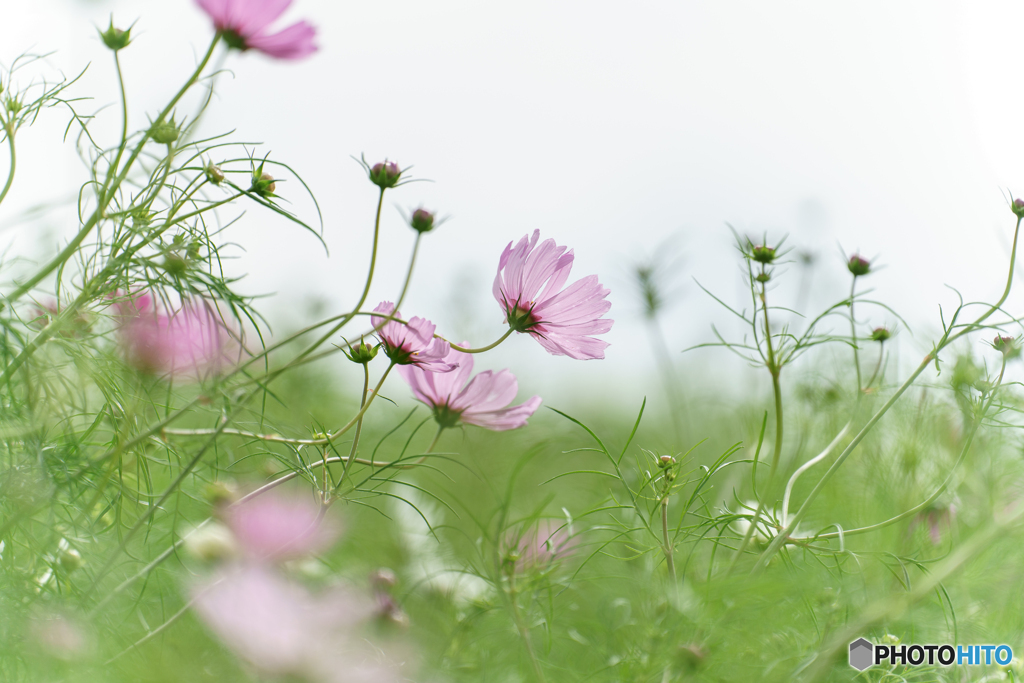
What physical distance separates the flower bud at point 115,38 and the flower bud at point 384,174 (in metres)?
0.16

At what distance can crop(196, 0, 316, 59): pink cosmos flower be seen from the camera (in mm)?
351

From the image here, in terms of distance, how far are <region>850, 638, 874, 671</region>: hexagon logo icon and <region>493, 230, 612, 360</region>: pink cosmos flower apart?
11.8 inches

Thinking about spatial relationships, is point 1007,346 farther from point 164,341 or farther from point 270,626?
point 164,341

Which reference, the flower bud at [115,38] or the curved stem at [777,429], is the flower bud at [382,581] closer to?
the curved stem at [777,429]

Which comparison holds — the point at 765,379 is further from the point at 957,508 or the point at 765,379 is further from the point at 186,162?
the point at 186,162

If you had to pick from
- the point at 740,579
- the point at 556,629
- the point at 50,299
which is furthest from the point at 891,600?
the point at 50,299

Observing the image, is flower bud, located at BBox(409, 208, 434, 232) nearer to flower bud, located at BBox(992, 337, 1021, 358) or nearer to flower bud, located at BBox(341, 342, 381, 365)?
flower bud, located at BBox(341, 342, 381, 365)

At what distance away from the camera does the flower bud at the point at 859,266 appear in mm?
512

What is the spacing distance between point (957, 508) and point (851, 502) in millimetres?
130

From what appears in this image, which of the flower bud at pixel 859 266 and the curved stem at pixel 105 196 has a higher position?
the flower bud at pixel 859 266

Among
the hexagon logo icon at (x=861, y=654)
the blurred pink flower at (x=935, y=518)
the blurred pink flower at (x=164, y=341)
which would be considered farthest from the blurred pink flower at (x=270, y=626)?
the blurred pink flower at (x=935, y=518)

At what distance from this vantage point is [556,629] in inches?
24.9
